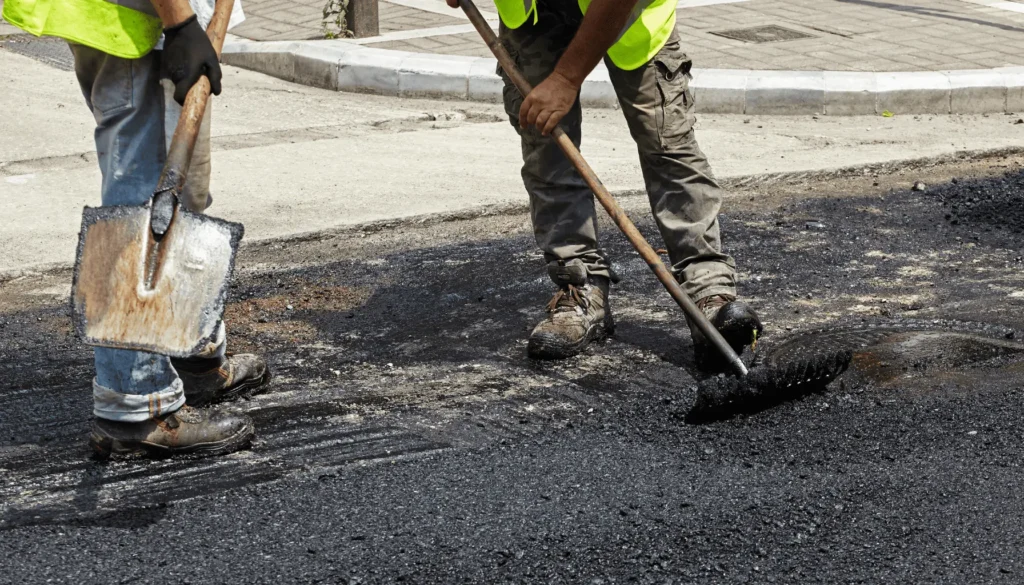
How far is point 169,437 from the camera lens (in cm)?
300

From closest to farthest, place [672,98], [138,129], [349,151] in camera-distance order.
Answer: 1. [138,129]
2. [672,98]
3. [349,151]

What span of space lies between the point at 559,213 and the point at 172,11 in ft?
4.76

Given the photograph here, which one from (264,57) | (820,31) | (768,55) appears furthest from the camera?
(820,31)

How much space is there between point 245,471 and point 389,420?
0.43 m

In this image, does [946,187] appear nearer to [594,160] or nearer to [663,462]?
[594,160]

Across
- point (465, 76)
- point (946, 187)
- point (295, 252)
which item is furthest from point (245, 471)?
point (465, 76)

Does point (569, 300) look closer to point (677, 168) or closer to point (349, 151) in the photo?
point (677, 168)

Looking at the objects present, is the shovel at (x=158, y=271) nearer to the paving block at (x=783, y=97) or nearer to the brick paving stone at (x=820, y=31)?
the paving block at (x=783, y=97)

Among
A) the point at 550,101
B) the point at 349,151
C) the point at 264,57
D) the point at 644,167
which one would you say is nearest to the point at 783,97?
the point at 349,151

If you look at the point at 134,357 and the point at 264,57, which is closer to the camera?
the point at 134,357

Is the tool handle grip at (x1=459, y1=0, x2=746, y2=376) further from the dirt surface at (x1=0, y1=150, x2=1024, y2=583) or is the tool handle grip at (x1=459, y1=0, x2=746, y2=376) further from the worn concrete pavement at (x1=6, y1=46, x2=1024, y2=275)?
the worn concrete pavement at (x1=6, y1=46, x2=1024, y2=275)

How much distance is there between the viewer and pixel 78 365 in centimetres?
361

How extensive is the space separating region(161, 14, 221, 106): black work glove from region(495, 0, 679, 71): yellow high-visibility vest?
1004mm

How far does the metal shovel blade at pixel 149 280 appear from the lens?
269 cm
